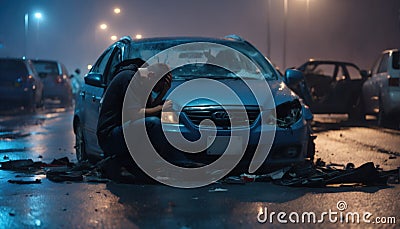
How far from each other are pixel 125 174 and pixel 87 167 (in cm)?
97

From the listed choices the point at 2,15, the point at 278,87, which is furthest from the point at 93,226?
the point at 2,15

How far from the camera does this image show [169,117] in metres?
7.30

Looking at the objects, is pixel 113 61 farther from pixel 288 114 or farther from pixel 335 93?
pixel 335 93

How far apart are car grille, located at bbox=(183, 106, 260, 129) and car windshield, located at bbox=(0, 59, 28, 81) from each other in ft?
54.3

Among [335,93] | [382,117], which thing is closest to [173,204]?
[382,117]

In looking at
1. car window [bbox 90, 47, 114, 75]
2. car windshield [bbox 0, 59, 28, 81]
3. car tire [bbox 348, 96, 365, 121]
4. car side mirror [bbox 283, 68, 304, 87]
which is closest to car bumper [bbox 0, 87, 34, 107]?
car windshield [bbox 0, 59, 28, 81]

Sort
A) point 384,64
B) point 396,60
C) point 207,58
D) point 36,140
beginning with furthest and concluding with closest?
point 384,64
point 396,60
point 36,140
point 207,58

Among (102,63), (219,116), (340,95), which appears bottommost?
(340,95)

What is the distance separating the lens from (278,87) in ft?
26.6

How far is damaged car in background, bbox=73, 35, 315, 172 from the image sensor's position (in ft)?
23.9

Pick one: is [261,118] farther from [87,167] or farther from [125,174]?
[87,167]

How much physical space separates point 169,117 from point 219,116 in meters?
0.50

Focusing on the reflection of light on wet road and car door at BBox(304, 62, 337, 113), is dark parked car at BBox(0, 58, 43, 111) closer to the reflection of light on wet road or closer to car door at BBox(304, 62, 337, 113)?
the reflection of light on wet road

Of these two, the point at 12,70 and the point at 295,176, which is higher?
the point at 295,176
